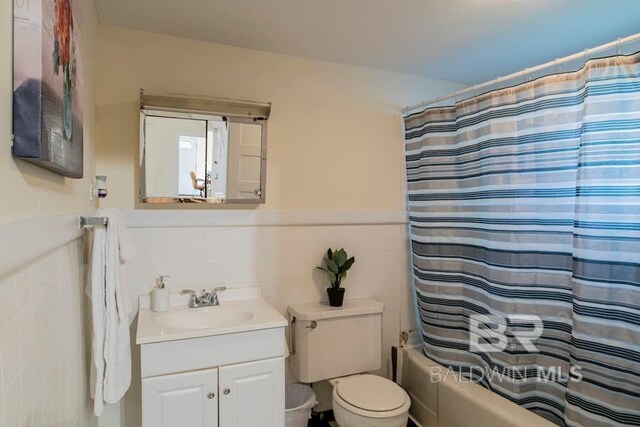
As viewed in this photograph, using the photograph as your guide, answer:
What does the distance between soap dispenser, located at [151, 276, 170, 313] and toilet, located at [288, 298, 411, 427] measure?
709 mm

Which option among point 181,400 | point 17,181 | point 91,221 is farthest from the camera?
point 181,400

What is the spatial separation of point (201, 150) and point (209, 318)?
0.89 meters

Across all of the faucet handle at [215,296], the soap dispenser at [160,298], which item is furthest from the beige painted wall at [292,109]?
the faucet handle at [215,296]

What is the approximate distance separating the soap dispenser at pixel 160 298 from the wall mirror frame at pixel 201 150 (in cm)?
45

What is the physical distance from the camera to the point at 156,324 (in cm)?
171

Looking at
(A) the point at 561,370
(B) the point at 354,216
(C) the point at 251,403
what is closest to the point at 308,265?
(B) the point at 354,216

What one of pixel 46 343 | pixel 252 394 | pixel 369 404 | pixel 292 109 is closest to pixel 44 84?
pixel 46 343

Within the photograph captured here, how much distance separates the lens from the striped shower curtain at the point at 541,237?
1389mm

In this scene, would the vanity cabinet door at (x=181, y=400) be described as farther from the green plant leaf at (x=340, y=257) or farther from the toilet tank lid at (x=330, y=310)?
the green plant leaf at (x=340, y=257)

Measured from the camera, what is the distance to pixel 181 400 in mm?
1576

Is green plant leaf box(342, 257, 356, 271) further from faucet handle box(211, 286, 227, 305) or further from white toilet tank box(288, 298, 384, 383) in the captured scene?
faucet handle box(211, 286, 227, 305)

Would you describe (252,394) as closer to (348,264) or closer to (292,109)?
(348,264)

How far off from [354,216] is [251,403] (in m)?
1.26

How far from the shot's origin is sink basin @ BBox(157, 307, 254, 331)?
1854 millimetres
